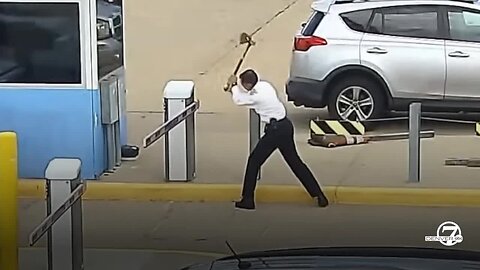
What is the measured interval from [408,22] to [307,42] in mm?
1333

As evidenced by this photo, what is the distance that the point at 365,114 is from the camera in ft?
45.2

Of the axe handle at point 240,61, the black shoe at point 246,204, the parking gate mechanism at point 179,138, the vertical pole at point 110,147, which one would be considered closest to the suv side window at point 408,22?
the axe handle at point 240,61

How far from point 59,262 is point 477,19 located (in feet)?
27.6

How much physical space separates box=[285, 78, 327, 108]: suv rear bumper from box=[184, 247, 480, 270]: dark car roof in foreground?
33.8ft

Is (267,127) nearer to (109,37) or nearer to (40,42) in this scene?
(109,37)

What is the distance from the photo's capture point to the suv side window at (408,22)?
13.7 meters

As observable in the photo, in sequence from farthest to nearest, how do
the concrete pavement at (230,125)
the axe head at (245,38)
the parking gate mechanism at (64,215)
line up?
the axe head at (245,38) → the concrete pavement at (230,125) → the parking gate mechanism at (64,215)

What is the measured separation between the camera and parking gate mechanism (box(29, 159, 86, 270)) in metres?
6.54

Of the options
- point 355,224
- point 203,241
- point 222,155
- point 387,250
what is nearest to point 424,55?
point 222,155

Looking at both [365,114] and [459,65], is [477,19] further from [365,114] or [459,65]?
[365,114]

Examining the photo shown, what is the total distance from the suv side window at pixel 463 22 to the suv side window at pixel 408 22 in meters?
0.18

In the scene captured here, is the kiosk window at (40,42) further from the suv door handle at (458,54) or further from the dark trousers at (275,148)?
the suv door handle at (458,54)

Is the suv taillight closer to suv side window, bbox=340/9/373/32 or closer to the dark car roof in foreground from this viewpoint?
suv side window, bbox=340/9/373/32

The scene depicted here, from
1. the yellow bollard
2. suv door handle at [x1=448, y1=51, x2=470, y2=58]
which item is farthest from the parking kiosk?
suv door handle at [x1=448, y1=51, x2=470, y2=58]
